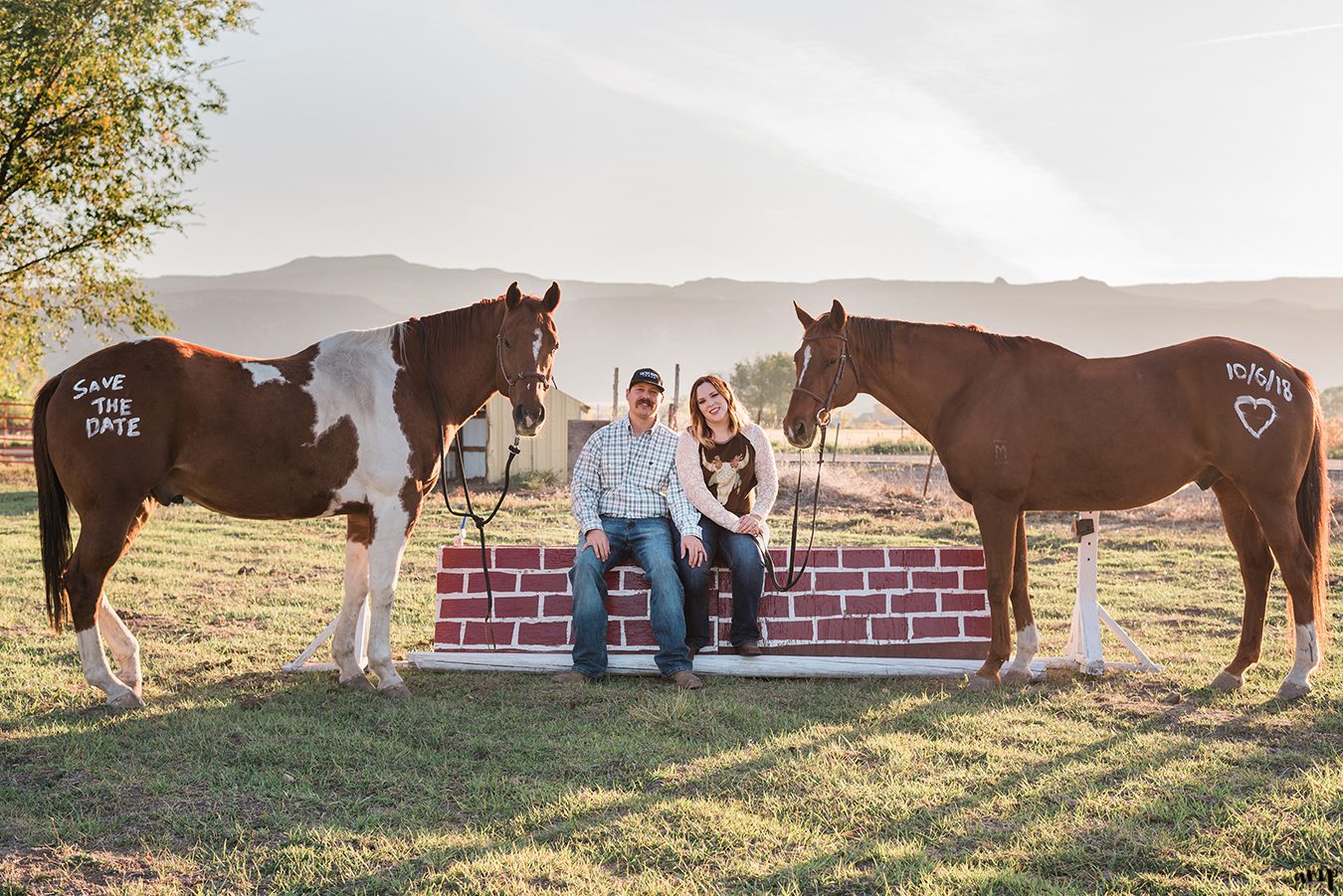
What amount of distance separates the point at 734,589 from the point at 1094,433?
2.15 m

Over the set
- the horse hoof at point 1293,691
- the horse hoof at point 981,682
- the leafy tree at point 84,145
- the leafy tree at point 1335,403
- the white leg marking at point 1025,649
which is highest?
the leafy tree at point 1335,403

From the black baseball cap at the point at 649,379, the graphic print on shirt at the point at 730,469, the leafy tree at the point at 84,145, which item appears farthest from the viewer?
the leafy tree at the point at 84,145

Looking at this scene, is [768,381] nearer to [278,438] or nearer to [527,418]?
[527,418]

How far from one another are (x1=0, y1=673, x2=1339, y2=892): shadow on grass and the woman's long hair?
1491 millimetres

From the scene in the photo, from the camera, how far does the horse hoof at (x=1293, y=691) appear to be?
5105 millimetres

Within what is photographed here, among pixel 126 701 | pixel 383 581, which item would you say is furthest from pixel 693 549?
pixel 126 701

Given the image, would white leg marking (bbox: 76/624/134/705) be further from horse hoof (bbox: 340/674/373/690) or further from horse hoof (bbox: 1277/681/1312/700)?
horse hoof (bbox: 1277/681/1312/700)

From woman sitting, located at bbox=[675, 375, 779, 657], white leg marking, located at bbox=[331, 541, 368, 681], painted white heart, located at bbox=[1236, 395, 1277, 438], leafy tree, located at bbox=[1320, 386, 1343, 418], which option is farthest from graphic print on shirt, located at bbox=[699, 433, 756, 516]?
leafy tree, located at bbox=[1320, 386, 1343, 418]

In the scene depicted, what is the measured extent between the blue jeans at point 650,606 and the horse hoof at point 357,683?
1.11 m

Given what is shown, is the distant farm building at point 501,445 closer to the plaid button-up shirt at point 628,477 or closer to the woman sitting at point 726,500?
the plaid button-up shirt at point 628,477

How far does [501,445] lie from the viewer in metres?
20.6

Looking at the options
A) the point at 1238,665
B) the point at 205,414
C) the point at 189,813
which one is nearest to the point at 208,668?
the point at 205,414

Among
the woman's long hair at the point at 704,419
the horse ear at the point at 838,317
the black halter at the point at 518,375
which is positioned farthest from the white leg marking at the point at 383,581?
the horse ear at the point at 838,317

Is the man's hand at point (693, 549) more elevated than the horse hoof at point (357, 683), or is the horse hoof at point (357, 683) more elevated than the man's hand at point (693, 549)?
the man's hand at point (693, 549)
